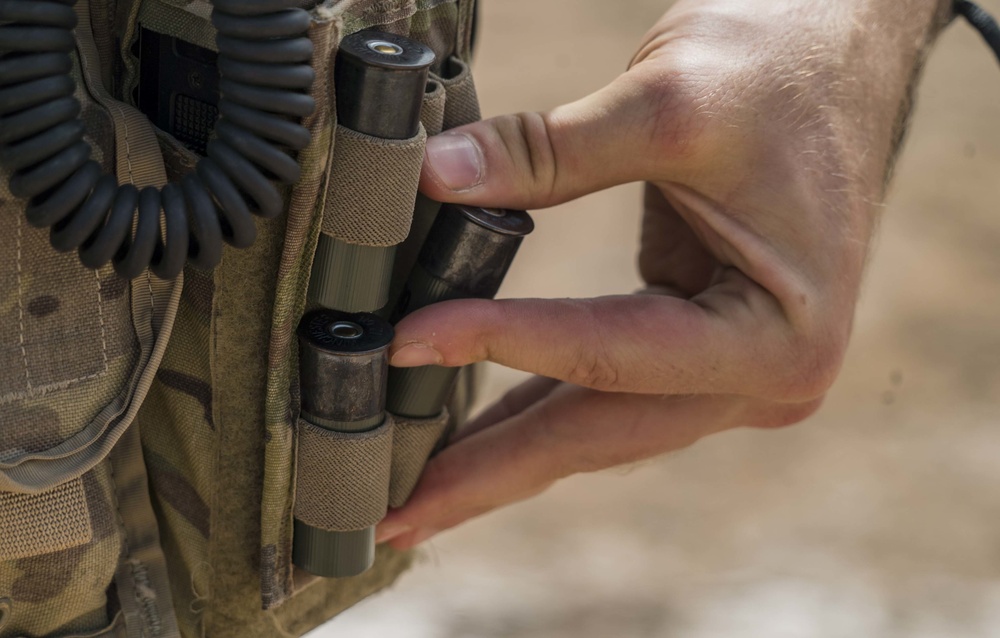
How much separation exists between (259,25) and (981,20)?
138 centimetres

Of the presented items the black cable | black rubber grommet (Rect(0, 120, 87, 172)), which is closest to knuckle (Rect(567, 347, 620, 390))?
black rubber grommet (Rect(0, 120, 87, 172))

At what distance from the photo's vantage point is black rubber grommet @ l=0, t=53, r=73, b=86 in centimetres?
99

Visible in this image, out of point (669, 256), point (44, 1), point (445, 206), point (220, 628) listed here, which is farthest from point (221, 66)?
point (669, 256)

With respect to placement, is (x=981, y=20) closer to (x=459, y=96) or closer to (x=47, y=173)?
(x=459, y=96)

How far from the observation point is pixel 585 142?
1500 millimetres

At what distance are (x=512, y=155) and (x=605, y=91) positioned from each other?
177 mm

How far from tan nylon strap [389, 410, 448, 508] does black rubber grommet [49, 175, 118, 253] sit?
626 millimetres

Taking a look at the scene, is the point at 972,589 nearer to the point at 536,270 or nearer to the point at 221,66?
the point at 536,270

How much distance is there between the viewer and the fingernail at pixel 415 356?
4.71 feet

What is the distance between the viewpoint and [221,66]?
42.6 inches

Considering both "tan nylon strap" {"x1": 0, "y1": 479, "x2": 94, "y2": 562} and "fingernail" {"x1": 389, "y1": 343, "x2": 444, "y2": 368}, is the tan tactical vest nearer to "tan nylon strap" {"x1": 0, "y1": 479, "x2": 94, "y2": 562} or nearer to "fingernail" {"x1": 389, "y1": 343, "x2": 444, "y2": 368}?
"tan nylon strap" {"x1": 0, "y1": 479, "x2": 94, "y2": 562}

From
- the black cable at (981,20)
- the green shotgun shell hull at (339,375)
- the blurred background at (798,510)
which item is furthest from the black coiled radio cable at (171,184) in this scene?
the blurred background at (798,510)

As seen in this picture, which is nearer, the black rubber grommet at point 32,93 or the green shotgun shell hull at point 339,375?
the black rubber grommet at point 32,93

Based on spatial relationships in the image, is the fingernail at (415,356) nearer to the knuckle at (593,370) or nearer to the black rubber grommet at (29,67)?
the knuckle at (593,370)
